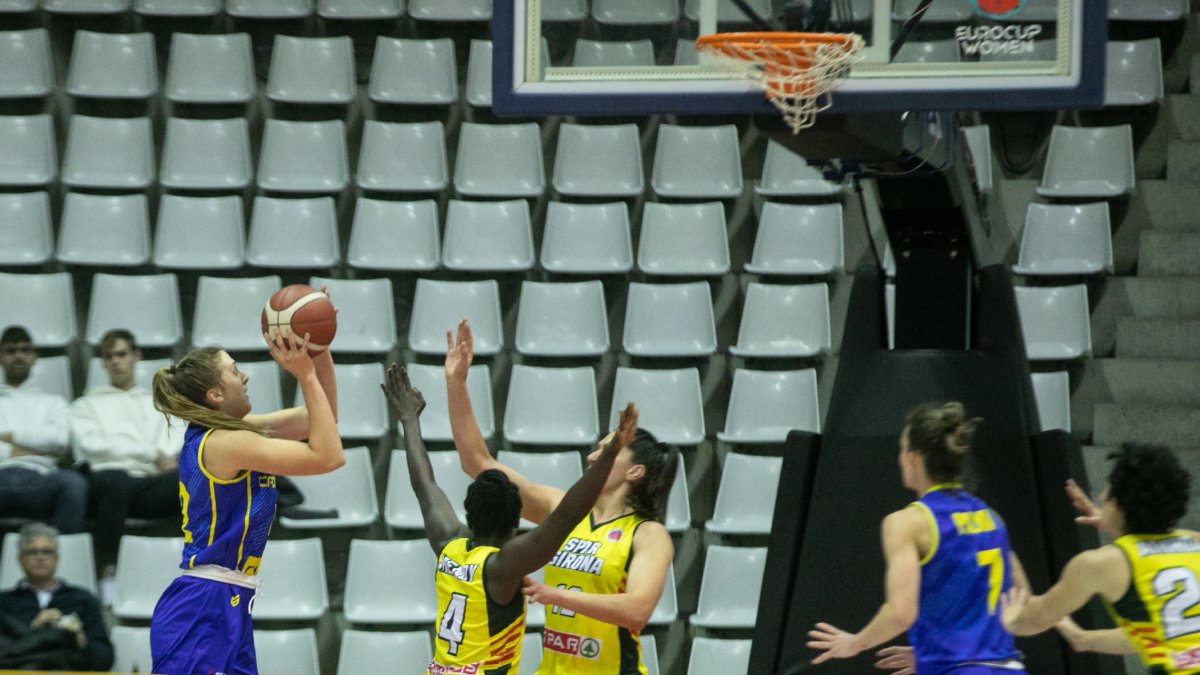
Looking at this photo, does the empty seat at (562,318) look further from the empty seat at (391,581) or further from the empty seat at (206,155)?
the empty seat at (206,155)

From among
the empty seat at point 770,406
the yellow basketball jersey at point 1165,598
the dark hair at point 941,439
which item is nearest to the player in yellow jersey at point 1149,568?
the yellow basketball jersey at point 1165,598

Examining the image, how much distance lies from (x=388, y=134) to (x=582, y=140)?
1102 mm

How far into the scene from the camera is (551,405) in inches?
271

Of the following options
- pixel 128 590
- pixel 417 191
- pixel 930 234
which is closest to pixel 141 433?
pixel 128 590

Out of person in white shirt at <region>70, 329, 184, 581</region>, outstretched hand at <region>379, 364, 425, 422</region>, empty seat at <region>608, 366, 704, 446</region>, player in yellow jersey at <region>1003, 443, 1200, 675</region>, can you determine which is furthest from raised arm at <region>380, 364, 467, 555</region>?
empty seat at <region>608, 366, 704, 446</region>

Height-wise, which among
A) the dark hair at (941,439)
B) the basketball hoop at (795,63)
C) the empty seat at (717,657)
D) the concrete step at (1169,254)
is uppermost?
the basketball hoop at (795,63)

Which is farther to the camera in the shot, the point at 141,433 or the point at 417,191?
the point at 417,191

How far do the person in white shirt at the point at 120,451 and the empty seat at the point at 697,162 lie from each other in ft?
9.65

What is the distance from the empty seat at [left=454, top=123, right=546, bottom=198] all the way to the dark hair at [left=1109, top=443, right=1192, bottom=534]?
4.50m

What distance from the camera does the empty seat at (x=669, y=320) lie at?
23.2ft

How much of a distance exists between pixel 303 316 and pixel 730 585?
290 cm

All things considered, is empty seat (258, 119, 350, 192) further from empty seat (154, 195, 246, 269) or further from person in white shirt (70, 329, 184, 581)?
person in white shirt (70, 329, 184, 581)

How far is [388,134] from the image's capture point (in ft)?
25.7

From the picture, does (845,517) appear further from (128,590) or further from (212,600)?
(128,590)
